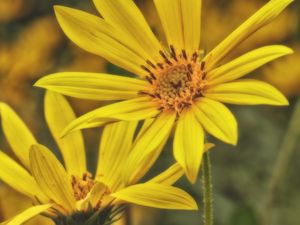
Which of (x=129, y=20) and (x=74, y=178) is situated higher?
(x=129, y=20)

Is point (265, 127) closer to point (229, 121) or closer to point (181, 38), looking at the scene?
point (181, 38)

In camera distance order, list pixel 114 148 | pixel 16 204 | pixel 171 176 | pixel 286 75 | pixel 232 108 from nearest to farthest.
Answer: pixel 171 176 → pixel 114 148 → pixel 16 204 → pixel 286 75 → pixel 232 108

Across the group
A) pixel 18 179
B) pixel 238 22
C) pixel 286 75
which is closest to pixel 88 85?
pixel 18 179

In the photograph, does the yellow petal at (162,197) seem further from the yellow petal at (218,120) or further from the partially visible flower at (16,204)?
the partially visible flower at (16,204)

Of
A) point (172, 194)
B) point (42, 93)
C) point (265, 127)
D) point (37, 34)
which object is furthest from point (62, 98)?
point (265, 127)

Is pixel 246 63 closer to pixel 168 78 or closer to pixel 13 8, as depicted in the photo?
pixel 168 78

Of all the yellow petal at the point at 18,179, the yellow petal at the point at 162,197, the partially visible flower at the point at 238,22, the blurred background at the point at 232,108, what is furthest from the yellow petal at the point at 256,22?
the partially visible flower at the point at 238,22
